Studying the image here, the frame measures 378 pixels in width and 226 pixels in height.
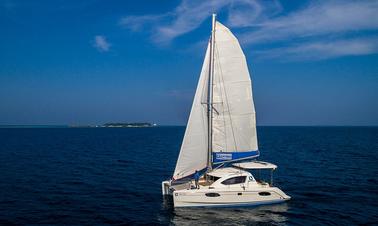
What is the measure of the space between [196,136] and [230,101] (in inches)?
157

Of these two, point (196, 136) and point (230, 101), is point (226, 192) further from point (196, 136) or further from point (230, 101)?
point (230, 101)

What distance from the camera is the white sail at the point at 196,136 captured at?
27.2 meters

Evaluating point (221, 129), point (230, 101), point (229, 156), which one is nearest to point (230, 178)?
point (229, 156)

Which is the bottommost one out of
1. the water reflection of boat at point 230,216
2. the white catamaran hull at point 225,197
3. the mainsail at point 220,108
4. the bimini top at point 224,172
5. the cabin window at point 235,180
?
the water reflection of boat at point 230,216

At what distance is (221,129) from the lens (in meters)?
27.9

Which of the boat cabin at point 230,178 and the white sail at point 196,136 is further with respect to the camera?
the white sail at point 196,136

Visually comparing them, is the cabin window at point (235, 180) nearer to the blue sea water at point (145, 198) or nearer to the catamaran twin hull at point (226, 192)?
the catamaran twin hull at point (226, 192)

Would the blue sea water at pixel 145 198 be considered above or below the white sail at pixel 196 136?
below

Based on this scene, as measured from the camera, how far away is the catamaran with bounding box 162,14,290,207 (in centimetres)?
2666

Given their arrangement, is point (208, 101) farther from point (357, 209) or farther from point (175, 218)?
point (357, 209)

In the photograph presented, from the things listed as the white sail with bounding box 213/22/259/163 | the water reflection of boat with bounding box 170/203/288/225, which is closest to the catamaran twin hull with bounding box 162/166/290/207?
the water reflection of boat with bounding box 170/203/288/225

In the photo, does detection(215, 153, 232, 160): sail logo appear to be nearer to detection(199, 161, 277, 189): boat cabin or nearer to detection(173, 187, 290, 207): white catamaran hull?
detection(199, 161, 277, 189): boat cabin

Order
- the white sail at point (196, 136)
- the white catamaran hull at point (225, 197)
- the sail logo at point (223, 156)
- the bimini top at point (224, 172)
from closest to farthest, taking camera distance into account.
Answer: the white catamaran hull at point (225, 197), the bimini top at point (224, 172), the white sail at point (196, 136), the sail logo at point (223, 156)

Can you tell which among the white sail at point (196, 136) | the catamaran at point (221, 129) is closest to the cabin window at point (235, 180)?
the catamaran at point (221, 129)
